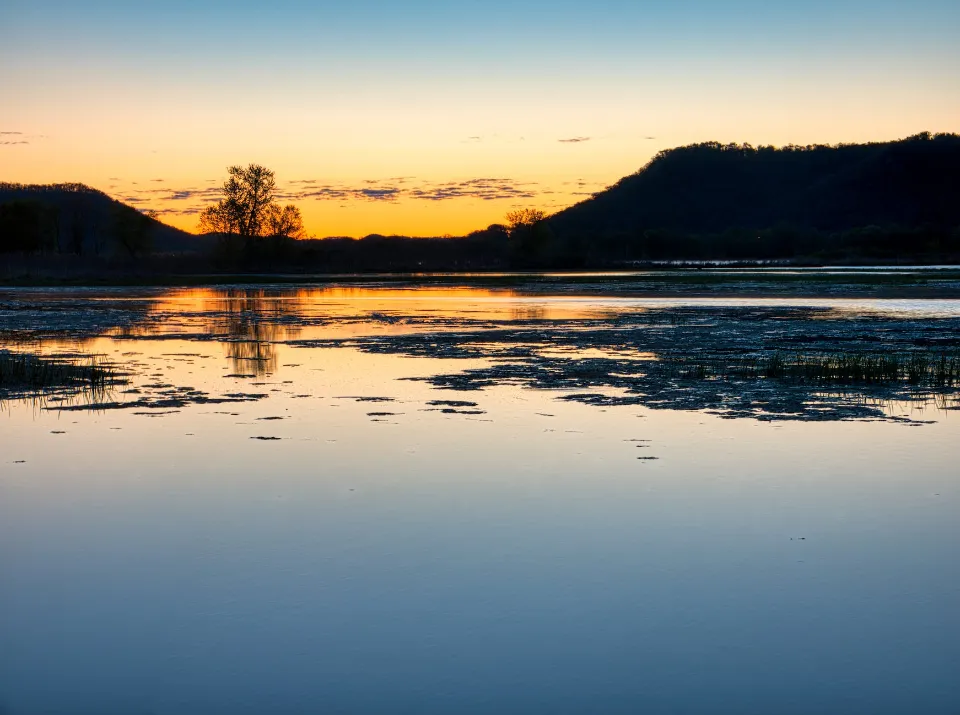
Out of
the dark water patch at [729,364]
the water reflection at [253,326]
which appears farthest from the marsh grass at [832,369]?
the water reflection at [253,326]

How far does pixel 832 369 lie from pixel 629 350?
6271 millimetres

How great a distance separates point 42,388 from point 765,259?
15468 cm

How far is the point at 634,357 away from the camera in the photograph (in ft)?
76.6

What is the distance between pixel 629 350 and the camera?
984 inches

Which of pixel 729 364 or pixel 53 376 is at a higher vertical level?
pixel 53 376

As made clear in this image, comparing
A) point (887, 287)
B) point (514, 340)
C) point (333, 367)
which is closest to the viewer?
point (333, 367)

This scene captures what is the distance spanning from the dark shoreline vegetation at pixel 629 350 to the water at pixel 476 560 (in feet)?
4.01

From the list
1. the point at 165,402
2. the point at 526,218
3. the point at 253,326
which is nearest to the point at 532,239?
the point at 526,218

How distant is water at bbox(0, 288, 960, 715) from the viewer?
5.95 metres

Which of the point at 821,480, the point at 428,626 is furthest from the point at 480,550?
the point at 821,480

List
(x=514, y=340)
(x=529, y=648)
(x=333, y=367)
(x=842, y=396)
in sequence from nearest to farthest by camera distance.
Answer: (x=529, y=648) → (x=842, y=396) → (x=333, y=367) → (x=514, y=340)

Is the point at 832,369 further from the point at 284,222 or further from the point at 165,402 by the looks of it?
the point at 284,222

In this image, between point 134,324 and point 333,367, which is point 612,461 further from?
point 134,324

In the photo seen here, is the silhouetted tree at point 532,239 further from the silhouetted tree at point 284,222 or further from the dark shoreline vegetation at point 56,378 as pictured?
the dark shoreline vegetation at point 56,378
